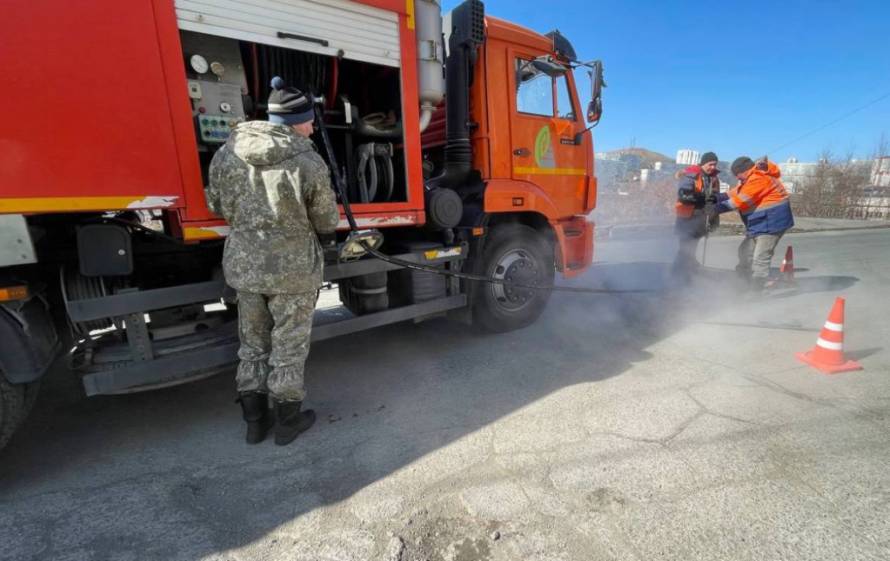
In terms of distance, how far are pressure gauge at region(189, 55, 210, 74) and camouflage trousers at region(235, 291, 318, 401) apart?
4.07ft

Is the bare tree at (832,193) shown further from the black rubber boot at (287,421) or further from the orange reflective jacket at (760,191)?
the black rubber boot at (287,421)

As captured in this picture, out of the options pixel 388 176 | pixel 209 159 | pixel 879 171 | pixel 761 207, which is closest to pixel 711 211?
pixel 761 207

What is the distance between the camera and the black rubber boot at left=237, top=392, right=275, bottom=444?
8.27 ft

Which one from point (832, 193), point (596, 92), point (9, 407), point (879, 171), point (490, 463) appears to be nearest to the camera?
point (9, 407)

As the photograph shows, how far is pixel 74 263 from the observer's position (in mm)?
2480

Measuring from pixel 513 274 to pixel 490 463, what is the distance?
2191 mm

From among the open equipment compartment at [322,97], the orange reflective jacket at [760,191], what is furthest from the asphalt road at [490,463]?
the orange reflective jacket at [760,191]

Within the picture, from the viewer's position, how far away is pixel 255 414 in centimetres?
254

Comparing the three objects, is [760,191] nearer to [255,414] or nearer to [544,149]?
[544,149]

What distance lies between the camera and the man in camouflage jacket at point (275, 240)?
7.23 feet

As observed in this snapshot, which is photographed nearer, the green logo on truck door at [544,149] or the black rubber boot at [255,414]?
the black rubber boot at [255,414]

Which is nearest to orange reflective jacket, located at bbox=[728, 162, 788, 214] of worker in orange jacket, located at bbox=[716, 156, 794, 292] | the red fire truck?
worker in orange jacket, located at bbox=[716, 156, 794, 292]

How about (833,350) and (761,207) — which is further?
(761,207)

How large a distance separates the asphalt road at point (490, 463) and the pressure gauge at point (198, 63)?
2133 mm
